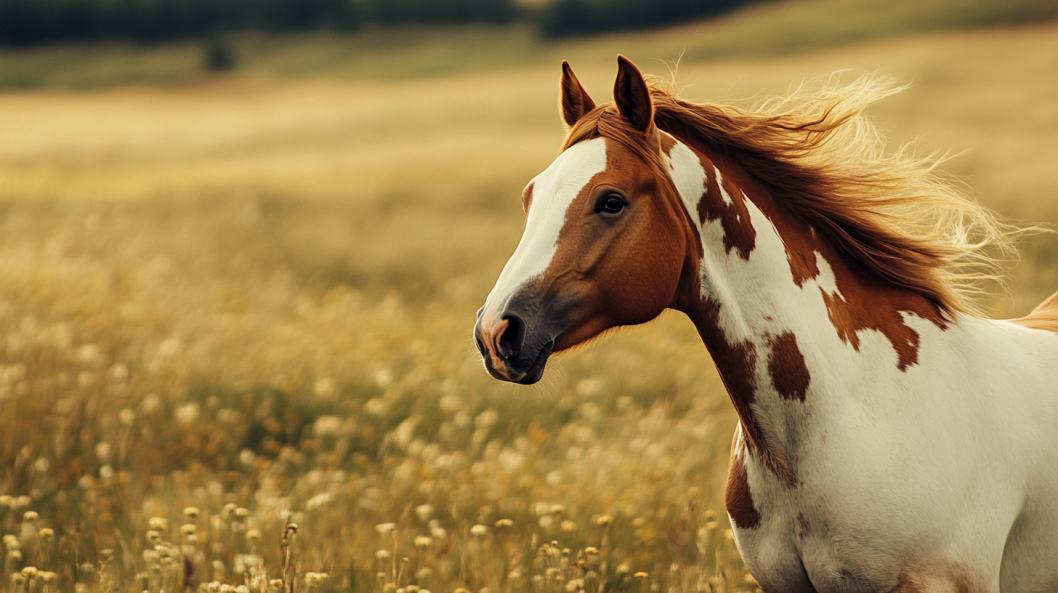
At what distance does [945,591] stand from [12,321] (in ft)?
19.9

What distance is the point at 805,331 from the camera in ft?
7.16

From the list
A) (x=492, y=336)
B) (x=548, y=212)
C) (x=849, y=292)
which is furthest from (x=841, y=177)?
(x=492, y=336)

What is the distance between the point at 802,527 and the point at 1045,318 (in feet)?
5.31

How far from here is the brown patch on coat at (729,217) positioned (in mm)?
2166

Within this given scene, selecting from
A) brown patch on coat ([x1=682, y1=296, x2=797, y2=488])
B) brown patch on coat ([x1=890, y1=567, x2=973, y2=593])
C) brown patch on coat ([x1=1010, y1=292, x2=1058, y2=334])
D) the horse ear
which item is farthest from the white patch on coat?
brown patch on coat ([x1=1010, y1=292, x2=1058, y2=334])

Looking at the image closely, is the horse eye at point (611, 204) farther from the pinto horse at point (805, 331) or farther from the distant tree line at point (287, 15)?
the distant tree line at point (287, 15)

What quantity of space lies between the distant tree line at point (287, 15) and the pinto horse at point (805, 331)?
149 ft

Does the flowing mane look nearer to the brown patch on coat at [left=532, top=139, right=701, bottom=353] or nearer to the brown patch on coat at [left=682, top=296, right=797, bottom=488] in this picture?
the brown patch on coat at [left=532, top=139, right=701, bottom=353]

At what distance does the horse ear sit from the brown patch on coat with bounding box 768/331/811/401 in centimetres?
71

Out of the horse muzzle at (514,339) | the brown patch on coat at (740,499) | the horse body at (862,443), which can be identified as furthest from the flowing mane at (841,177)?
the brown patch on coat at (740,499)

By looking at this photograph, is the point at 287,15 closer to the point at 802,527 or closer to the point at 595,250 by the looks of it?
the point at 595,250

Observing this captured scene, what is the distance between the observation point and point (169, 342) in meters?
5.52

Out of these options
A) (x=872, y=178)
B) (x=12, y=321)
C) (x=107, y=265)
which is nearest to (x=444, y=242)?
(x=107, y=265)

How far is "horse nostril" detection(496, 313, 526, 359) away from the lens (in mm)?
1915
